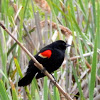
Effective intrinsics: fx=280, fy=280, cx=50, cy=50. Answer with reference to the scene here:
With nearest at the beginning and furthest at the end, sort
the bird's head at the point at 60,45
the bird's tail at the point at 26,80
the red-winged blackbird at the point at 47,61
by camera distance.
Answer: the bird's tail at the point at 26,80 < the red-winged blackbird at the point at 47,61 < the bird's head at the point at 60,45

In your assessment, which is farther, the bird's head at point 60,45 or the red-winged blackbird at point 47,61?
the bird's head at point 60,45

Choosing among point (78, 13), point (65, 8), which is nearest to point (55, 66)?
point (65, 8)

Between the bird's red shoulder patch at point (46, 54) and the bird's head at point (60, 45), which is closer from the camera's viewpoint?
the bird's red shoulder patch at point (46, 54)

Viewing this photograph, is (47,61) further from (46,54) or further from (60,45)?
(60,45)

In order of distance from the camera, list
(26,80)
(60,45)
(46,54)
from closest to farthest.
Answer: (26,80), (46,54), (60,45)

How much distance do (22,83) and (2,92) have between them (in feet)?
1.73

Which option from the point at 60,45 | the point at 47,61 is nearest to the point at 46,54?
the point at 47,61

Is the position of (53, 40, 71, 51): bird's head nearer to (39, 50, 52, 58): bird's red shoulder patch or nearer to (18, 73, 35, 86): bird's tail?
(39, 50, 52, 58): bird's red shoulder patch

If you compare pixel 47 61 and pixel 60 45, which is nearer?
pixel 47 61

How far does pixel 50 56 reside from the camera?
1.81m

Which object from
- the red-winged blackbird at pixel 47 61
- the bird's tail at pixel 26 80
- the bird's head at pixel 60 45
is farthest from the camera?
the bird's head at pixel 60 45

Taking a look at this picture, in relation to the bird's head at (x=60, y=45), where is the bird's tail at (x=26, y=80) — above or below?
above

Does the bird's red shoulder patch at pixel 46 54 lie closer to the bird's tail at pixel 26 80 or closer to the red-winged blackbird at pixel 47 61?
the red-winged blackbird at pixel 47 61

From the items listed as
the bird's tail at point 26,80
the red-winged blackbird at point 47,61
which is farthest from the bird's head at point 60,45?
the bird's tail at point 26,80
